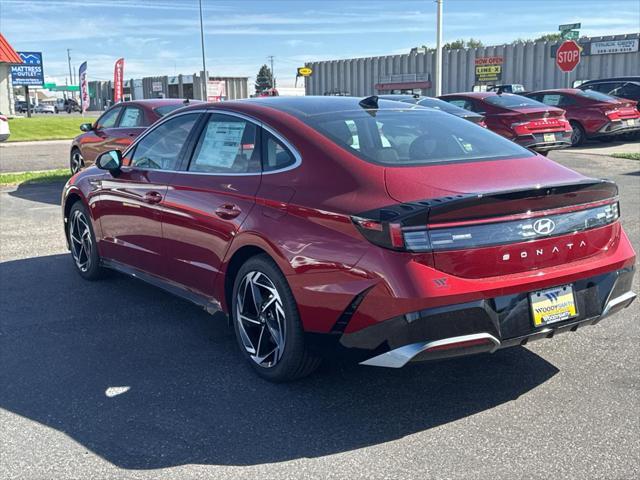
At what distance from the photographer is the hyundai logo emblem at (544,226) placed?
3.52 m

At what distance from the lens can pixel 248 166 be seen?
4312 mm

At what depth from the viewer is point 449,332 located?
11.0 feet

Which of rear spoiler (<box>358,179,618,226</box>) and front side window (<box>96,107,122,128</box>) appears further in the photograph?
front side window (<box>96,107,122,128</box>)

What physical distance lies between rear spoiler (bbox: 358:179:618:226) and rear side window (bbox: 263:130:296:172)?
802 millimetres

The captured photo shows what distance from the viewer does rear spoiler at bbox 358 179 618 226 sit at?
3.31 m

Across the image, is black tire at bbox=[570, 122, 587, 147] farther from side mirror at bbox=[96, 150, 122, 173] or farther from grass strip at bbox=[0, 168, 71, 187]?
side mirror at bbox=[96, 150, 122, 173]

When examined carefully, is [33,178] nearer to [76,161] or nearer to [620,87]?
[76,161]

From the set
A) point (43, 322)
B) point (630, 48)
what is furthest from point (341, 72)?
point (43, 322)

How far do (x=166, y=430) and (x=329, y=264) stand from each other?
115 cm

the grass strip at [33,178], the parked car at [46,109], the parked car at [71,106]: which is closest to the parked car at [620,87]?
the grass strip at [33,178]

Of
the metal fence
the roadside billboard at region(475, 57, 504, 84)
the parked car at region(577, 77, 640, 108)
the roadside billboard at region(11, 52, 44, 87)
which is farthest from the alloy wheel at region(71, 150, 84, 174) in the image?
the roadside billboard at region(11, 52, 44, 87)

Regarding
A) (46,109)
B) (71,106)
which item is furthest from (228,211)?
(46,109)

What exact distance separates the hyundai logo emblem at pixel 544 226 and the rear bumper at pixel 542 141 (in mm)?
11764

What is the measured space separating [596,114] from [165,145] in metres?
15.9
